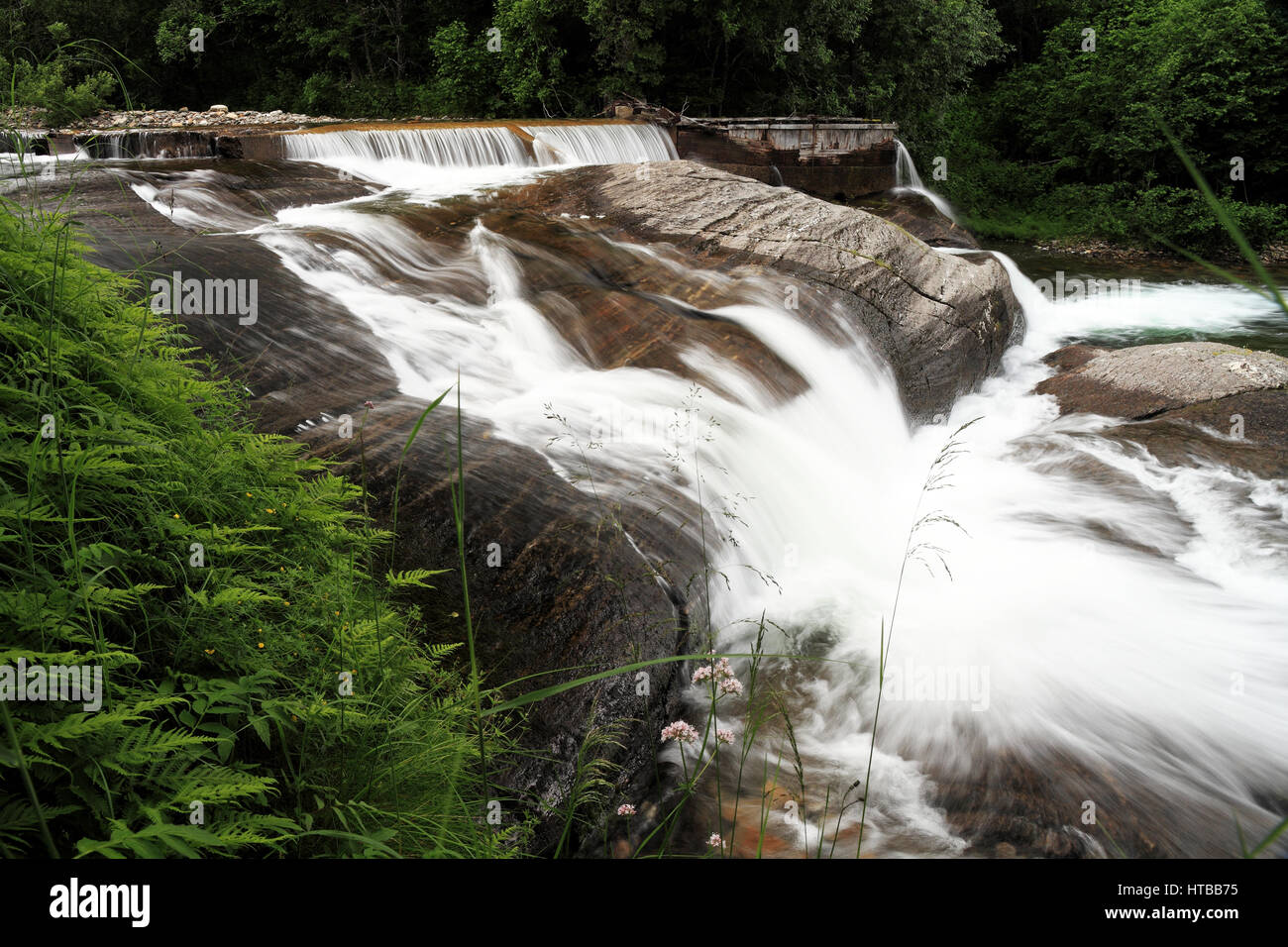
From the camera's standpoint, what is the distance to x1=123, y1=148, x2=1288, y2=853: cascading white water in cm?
416

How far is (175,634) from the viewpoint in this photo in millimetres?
2309

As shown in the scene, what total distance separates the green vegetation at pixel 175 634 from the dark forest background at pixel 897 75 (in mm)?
15634

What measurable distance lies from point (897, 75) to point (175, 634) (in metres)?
20.1

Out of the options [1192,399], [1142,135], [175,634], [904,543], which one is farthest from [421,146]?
[1142,135]

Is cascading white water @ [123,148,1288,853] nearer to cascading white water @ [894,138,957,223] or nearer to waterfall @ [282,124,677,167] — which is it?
waterfall @ [282,124,677,167]

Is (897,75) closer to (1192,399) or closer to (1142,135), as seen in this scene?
(1142,135)

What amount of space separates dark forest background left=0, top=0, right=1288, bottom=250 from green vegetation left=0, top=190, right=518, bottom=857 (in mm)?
15634

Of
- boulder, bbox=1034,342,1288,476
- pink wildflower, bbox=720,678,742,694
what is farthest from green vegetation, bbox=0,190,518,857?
boulder, bbox=1034,342,1288,476

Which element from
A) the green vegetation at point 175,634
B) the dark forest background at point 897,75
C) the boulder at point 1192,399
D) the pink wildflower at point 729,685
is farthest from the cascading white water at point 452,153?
the pink wildflower at point 729,685

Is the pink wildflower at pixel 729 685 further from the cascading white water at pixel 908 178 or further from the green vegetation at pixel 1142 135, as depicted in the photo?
the green vegetation at pixel 1142 135

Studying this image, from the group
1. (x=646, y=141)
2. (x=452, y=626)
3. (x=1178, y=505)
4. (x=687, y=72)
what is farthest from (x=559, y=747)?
(x=687, y=72)

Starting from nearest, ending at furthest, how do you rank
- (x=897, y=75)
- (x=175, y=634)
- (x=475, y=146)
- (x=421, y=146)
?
(x=175, y=634), (x=421, y=146), (x=475, y=146), (x=897, y=75)

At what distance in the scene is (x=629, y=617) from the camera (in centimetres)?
385
